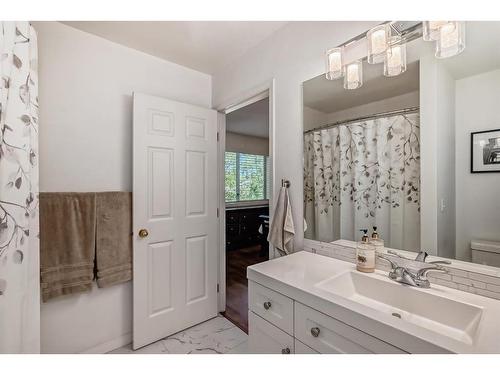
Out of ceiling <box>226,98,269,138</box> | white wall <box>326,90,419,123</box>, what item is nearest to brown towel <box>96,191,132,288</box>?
white wall <box>326,90,419,123</box>

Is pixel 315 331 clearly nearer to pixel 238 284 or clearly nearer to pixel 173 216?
pixel 173 216

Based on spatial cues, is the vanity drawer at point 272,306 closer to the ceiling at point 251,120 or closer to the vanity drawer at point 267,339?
the vanity drawer at point 267,339

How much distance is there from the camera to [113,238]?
1641 millimetres

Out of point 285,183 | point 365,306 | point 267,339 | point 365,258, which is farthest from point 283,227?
point 365,306

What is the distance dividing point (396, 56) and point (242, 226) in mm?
3628

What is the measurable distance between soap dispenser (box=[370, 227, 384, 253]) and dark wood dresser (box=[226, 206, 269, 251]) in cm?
309

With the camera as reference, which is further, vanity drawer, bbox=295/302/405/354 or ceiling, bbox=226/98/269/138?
ceiling, bbox=226/98/269/138

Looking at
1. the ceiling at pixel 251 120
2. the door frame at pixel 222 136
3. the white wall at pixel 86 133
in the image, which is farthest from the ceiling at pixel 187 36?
the ceiling at pixel 251 120

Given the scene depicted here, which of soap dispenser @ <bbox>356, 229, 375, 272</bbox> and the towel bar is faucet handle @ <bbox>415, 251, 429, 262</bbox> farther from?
the towel bar

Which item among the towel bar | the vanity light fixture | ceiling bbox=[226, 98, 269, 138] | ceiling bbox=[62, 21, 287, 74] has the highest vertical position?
ceiling bbox=[226, 98, 269, 138]

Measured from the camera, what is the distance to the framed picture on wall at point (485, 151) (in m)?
0.88

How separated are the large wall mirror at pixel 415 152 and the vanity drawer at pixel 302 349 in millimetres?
621

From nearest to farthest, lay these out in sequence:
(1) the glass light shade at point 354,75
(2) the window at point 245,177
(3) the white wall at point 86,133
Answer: (1) the glass light shade at point 354,75
(3) the white wall at point 86,133
(2) the window at point 245,177

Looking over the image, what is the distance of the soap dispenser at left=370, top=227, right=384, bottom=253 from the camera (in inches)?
45.4
